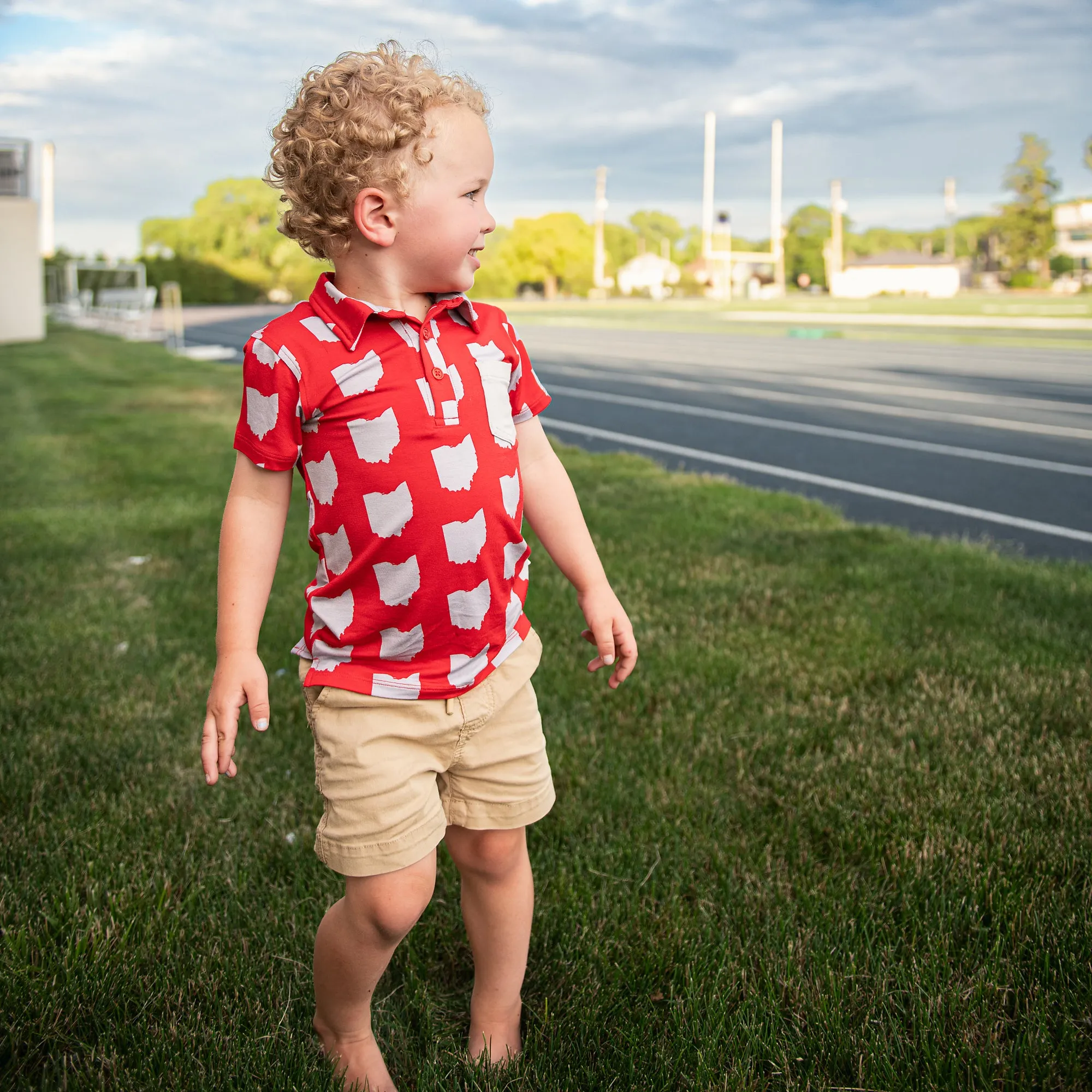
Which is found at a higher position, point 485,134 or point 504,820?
point 485,134

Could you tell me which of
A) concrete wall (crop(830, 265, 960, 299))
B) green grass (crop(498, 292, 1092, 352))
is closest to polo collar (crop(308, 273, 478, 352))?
green grass (crop(498, 292, 1092, 352))

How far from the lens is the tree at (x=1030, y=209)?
73.8m

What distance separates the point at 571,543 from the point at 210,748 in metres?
0.78

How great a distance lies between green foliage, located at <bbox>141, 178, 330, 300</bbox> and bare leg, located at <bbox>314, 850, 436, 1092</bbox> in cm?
6308

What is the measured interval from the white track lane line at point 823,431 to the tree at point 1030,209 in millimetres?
69781

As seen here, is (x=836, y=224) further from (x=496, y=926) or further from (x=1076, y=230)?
(x=496, y=926)

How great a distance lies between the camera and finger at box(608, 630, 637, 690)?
2217mm

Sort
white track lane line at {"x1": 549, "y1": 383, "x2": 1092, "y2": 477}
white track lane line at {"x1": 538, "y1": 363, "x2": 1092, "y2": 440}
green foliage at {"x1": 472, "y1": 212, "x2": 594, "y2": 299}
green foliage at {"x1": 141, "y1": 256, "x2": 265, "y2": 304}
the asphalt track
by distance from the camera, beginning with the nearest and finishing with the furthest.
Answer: the asphalt track, white track lane line at {"x1": 549, "y1": 383, "x2": 1092, "y2": 477}, white track lane line at {"x1": 538, "y1": 363, "x2": 1092, "y2": 440}, green foliage at {"x1": 141, "y1": 256, "x2": 265, "y2": 304}, green foliage at {"x1": 472, "y1": 212, "x2": 594, "y2": 299}

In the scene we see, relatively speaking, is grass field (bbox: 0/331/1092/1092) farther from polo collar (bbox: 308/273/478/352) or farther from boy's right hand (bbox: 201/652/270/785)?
polo collar (bbox: 308/273/478/352)

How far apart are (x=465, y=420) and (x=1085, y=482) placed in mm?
7568

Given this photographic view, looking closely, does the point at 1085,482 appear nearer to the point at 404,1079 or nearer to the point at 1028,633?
the point at 1028,633

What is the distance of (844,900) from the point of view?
2.61 meters

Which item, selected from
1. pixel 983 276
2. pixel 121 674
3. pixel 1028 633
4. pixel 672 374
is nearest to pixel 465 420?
pixel 121 674

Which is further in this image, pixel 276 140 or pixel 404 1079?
pixel 404 1079
